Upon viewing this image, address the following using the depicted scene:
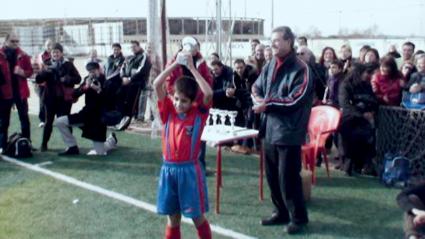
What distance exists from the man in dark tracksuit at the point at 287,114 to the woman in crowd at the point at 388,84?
98.4 inches

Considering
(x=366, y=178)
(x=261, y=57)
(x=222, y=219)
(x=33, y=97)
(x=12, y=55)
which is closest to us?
(x=222, y=219)

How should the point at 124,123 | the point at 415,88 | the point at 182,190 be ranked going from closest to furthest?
the point at 182,190
the point at 415,88
the point at 124,123

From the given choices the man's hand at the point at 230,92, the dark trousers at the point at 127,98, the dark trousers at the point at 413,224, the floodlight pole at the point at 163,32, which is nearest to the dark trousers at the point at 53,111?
the dark trousers at the point at 127,98

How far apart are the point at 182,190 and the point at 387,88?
3.99 metres

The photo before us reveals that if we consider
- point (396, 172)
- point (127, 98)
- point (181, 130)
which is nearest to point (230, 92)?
point (396, 172)

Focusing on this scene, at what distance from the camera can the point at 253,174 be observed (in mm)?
7172

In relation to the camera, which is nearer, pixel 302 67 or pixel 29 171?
pixel 302 67

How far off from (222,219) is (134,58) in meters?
6.24

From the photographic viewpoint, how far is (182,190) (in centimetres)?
405

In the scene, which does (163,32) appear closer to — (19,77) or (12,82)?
(19,77)

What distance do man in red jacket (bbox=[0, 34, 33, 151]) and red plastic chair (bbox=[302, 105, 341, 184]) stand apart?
4468 millimetres

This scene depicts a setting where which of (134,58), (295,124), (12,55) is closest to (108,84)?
(12,55)

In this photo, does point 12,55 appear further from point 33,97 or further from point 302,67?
point 33,97

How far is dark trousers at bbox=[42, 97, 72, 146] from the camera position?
8586 millimetres
